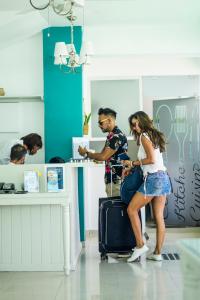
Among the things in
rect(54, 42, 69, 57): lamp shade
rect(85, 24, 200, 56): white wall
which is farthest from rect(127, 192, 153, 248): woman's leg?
rect(85, 24, 200, 56): white wall

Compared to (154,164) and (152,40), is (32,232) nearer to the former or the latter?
(154,164)

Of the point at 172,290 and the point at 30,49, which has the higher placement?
the point at 30,49

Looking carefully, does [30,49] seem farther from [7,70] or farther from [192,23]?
[192,23]

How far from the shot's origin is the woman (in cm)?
425

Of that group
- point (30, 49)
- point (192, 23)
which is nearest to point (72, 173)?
point (30, 49)

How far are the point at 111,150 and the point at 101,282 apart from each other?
1.38 meters

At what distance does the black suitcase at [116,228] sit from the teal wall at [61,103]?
143 cm

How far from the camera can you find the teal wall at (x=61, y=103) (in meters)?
5.68

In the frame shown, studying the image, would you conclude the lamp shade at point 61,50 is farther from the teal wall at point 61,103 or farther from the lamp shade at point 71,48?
the teal wall at point 61,103

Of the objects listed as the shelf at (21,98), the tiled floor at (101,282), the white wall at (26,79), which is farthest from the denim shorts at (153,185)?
the shelf at (21,98)

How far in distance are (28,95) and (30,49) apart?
2.02 feet

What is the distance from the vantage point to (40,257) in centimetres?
406

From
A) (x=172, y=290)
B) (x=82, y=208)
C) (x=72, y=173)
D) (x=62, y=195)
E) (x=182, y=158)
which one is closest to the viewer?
(x=172, y=290)

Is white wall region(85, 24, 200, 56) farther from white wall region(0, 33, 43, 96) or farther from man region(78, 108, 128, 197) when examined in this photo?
man region(78, 108, 128, 197)
